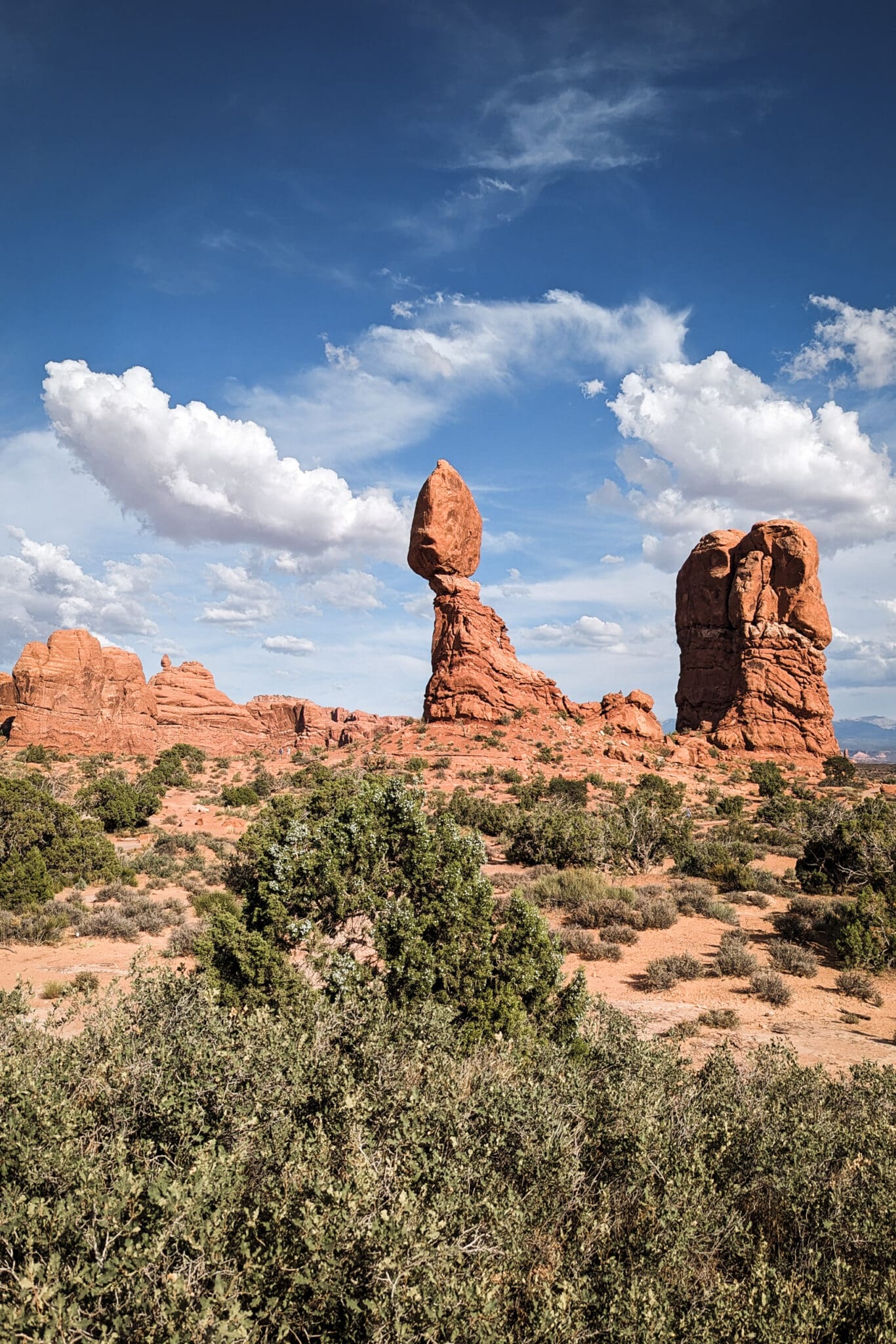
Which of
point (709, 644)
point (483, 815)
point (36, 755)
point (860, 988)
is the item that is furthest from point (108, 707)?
point (860, 988)

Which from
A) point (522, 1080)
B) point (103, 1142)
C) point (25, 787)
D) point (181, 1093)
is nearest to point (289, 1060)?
point (181, 1093)

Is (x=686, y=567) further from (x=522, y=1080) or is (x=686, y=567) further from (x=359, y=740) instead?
(x=522, y=1080)

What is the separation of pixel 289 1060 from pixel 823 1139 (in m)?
4.10

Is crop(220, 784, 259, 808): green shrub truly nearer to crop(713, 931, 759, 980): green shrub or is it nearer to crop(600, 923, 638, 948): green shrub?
crop(600, 923, 638, 948): green shrub

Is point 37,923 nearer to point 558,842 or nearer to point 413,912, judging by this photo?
point 413,912

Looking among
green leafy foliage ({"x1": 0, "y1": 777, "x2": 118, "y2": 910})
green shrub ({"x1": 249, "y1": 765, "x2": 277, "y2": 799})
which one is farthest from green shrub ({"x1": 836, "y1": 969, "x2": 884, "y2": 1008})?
green shrub ({"x1": 249, "y1": 765, "x2": 277, "y2": 799})

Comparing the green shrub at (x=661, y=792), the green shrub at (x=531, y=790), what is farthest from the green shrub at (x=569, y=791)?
the green shrub at (x=661, y=792)

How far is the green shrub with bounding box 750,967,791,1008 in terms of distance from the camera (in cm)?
1081

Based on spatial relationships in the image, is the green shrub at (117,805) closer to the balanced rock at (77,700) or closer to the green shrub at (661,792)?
the green shrub at (661,792)

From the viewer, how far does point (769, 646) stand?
45.9m

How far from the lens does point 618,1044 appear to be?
21.6 feet

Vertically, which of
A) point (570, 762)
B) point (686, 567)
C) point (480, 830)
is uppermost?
point (686, 567)

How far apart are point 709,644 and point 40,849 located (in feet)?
149

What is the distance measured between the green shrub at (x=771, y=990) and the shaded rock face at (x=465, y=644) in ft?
95.8
